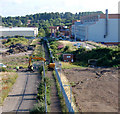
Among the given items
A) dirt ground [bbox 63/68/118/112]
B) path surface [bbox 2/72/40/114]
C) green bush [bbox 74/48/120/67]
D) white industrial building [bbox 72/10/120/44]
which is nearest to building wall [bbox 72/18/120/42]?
white industrial building [bbox 72/10/120/44]

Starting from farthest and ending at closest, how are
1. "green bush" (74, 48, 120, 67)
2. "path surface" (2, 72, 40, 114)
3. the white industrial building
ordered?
1. the white industrial building
2. "green bush" (74, 48, 120, 67)
3. "path surface" (2, 72, 40, 114)

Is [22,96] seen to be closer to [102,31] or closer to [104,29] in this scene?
[102,31]

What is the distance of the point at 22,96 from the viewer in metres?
8.23

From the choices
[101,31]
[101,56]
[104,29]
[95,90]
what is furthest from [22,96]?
[104,29]

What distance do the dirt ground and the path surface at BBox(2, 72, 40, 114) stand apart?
1716 millimetres

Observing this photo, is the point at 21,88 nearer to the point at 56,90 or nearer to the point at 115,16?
the point at 56,90

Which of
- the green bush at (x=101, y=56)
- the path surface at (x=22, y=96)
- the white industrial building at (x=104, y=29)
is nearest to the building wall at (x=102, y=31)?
the white industrial building at (x=104, y=29)

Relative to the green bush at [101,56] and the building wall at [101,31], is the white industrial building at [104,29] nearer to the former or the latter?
the building wall at [101,31]

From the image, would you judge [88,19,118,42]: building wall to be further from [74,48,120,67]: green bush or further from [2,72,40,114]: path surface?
[2,72,40,114]: path surface

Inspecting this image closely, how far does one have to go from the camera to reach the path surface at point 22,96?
6.99 metres

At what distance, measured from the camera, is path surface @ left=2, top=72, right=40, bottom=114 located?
6.99 m

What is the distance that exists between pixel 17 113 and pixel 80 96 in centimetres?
235

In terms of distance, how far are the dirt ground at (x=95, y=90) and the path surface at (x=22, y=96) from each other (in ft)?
5.63

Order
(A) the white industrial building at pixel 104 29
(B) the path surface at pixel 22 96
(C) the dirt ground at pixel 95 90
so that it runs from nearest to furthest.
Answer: (C) the dirt ground at pixel 95 90 → (B) the path surface at pixel 22 96 → (A) the white industrial building at pixel 104 29
